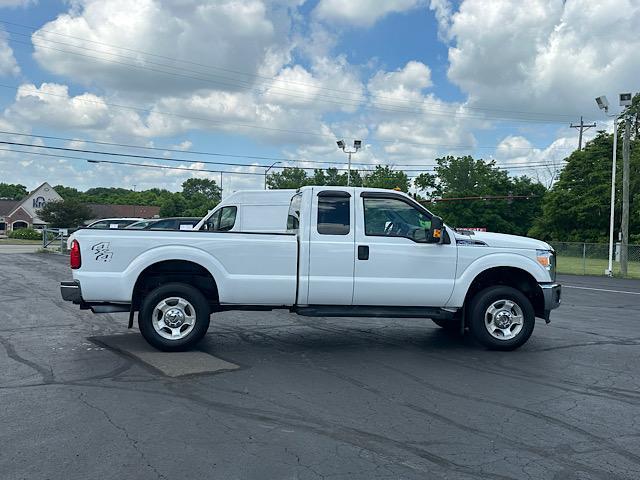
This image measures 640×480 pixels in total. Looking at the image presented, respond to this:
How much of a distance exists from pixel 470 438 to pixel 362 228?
3475mm

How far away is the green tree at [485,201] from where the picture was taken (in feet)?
249

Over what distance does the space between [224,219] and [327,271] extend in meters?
6.41

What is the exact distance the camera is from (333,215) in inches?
302

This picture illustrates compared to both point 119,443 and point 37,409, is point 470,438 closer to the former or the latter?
point 119,443

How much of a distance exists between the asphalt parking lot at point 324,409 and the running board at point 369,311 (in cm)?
51

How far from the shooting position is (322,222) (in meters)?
7.61

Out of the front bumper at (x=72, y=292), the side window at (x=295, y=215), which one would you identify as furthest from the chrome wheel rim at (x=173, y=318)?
the side window at (x=295, y=215)

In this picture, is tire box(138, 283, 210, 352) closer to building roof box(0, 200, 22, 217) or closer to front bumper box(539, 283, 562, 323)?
front bumper box(539, 283, 562, 323)

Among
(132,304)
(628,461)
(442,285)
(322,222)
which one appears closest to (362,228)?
(322,222)

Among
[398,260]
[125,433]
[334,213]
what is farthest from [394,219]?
[125,433]

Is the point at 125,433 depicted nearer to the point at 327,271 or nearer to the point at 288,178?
the point at 327,271

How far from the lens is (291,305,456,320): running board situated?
7.50m

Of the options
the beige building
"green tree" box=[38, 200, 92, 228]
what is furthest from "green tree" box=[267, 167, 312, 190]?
"green tree" box=[38, 200, 92, 228]

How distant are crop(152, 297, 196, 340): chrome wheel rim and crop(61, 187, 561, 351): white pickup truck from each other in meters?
0.01
